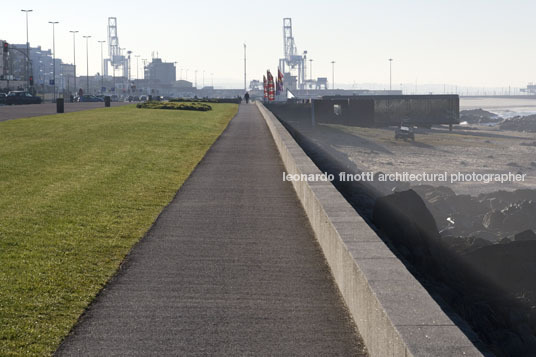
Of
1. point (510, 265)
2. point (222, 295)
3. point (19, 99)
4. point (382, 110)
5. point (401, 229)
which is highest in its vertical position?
point (19, 99)

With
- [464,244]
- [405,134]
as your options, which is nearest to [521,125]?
[405,134]

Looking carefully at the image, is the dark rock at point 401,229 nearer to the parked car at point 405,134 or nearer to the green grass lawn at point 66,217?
the green grass lawn at point 66,217

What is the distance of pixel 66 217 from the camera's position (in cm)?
1227

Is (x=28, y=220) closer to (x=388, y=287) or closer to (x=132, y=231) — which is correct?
(x=132, y=231)

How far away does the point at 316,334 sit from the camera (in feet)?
21.3

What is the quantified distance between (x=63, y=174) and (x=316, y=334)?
1325 centimetres

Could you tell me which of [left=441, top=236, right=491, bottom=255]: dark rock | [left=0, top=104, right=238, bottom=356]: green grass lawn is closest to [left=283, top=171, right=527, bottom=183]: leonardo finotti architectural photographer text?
[left=0, top=104, right=238, bottom=356]: green grass lawn

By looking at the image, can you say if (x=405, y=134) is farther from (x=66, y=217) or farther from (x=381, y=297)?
(x=381, y=297)

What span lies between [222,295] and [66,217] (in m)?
5.41

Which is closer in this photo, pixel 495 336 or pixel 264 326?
pixel 264 326

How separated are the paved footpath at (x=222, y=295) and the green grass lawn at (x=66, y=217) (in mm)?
307

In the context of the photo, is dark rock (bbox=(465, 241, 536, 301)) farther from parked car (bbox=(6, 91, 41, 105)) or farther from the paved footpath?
parked car (bbox=(6, 91, 41, 105))

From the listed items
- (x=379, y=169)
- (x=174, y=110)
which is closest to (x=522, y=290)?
(x=379, y=169)

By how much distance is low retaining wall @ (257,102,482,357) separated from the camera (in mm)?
4797
